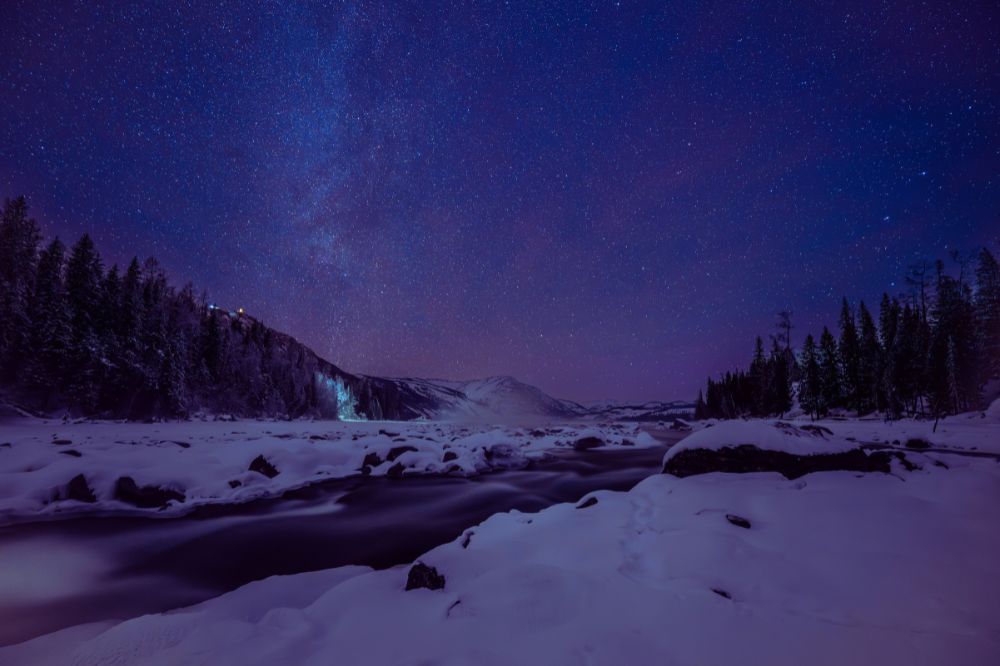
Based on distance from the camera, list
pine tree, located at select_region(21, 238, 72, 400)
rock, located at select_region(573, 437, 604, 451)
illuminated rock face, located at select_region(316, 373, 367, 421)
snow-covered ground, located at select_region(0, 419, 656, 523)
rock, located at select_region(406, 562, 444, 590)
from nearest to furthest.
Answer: rock, located at select_region(406, 562, 444, 590) < snow-covered ground, located at select_region(0, 419, 656, 523) < rock, located at select_region(573, 437, 604, 451) < pine tree, located at select_region(21, 238, 72, 400) < illuminated rock face, located at select_region(316, 373, 367, 421)

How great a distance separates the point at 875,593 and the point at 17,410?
57.6 meters

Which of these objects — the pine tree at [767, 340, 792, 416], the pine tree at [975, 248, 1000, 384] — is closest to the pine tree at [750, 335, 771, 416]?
the pine tree at [767, 340, 792, 416]

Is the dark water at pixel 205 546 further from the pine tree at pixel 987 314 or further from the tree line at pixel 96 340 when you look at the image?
the pine tree at pixel 987 314

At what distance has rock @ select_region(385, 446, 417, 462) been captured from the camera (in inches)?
846

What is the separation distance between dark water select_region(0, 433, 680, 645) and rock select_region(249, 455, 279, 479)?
1.76 metres

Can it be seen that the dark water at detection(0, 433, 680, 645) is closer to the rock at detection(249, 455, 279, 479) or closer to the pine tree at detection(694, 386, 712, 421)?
the rock at detection(249, 455, 279, 479)

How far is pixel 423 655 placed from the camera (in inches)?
132

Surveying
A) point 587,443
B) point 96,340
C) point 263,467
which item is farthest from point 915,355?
point 96,340

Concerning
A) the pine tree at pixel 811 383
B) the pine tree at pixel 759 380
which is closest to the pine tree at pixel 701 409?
the pine tree at pixel 759 380

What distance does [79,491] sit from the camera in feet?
37.6

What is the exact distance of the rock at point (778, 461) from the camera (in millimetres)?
7891

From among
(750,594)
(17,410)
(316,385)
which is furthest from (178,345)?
(750,594)

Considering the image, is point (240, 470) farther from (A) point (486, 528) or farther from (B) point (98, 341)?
(B) point (98, 341)

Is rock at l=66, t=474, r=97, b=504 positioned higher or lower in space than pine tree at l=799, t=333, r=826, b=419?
lower
